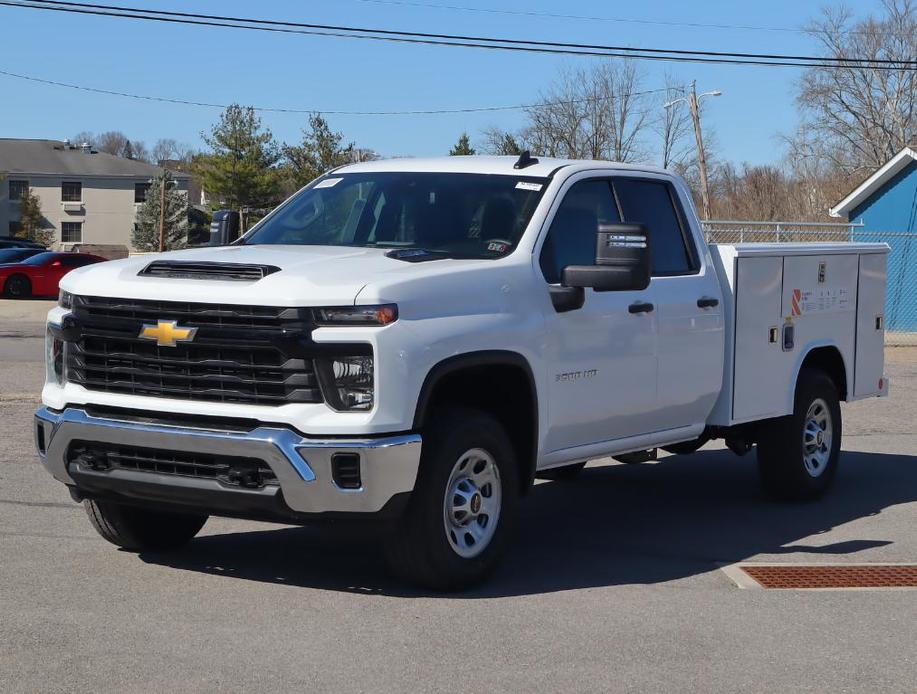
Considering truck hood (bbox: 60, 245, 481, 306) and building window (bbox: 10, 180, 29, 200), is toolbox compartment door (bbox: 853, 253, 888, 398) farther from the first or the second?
building window (bbox: 10, 180, 29, 200)

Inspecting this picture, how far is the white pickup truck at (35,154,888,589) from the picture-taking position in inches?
243

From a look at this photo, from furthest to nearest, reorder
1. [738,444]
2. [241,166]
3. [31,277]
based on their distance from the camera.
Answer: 1. [241,166]
2. [31,277]
3. [738,444]

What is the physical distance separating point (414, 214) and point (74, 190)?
89.9 meters

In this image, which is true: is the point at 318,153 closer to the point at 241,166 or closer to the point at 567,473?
the point at 241,166

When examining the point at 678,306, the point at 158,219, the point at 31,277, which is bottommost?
the point at 31,277

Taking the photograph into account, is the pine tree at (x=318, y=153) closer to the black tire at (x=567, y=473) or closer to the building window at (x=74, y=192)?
the building window at (x=74, y=192)

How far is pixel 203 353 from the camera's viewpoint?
636cm

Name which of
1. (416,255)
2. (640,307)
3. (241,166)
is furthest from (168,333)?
(241,166)

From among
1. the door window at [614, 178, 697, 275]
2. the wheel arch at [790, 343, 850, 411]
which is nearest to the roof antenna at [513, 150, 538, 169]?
the door window at [614, 178, 697, 275]

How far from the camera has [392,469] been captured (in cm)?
618

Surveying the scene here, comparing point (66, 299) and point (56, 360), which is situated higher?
point (66, 299)

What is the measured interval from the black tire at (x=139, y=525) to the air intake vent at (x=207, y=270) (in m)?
1.38

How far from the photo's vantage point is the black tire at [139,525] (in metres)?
7.36

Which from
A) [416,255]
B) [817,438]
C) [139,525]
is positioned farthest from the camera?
[817,438]
